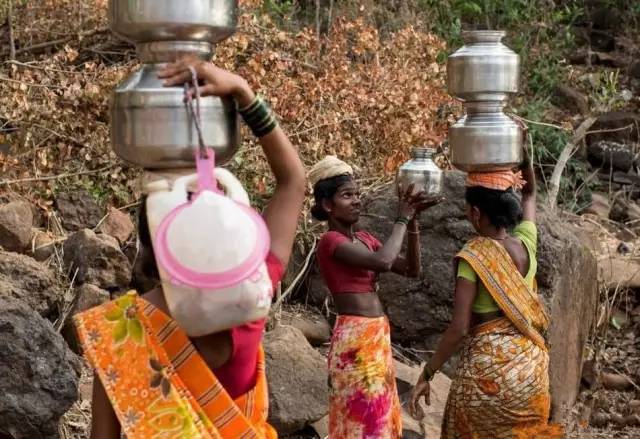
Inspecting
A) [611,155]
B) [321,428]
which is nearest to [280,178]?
[321,428]

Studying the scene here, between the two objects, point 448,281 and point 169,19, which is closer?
point 169,19

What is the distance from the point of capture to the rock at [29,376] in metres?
3.93

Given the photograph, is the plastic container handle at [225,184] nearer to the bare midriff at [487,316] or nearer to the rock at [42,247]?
the bare midriff at [487,316]

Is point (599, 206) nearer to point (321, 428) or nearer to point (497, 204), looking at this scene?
point (321, 428)

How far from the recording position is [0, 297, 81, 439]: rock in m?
3.93

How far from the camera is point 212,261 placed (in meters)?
1.94

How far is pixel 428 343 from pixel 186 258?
4721 mm

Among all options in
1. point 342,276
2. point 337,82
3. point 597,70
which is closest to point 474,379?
point 342,276

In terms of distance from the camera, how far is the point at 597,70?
42.1 feet

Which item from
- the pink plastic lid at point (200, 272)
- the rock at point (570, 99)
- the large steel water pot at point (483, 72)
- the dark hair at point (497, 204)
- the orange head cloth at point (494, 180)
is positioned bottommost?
the rock at point (570, 99)

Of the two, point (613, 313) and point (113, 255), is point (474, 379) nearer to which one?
point (113, 255)

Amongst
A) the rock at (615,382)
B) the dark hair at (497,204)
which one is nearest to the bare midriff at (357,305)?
the dark hair at (497,204)

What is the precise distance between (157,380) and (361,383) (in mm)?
2376

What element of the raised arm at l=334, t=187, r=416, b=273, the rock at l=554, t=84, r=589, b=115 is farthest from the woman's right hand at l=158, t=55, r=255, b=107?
the rock at l=554, t=84, r=589, b=115
